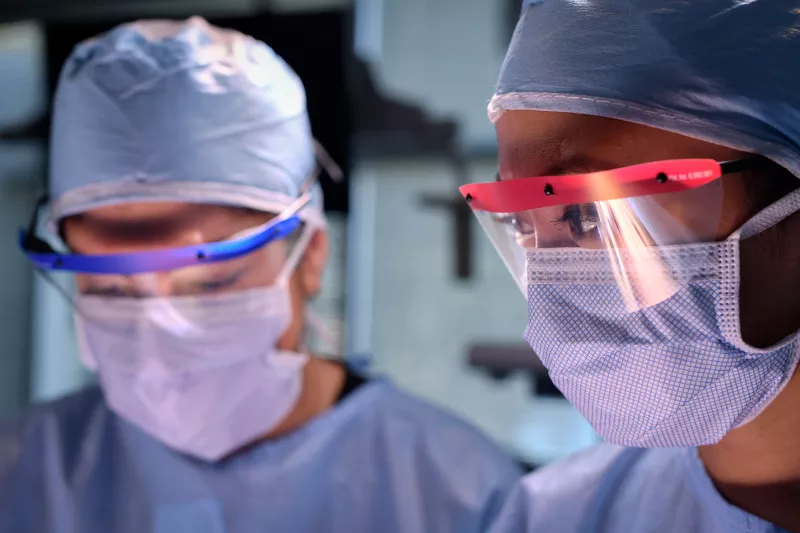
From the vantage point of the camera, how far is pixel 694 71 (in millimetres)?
863

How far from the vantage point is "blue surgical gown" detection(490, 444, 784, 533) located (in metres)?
1.10

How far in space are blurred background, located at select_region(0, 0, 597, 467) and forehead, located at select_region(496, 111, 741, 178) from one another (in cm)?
134

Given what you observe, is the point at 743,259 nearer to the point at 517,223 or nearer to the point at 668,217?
the point at 668,217

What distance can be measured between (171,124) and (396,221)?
1764 mm

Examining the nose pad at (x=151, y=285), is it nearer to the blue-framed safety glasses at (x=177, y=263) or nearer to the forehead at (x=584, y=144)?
the blue-framed safety glasses at (x=177, y=263)

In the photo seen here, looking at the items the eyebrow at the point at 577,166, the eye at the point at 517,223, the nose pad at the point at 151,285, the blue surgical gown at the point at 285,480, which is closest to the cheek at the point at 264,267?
the nose pad at the point at 151,285

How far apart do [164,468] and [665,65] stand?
123 centimetres

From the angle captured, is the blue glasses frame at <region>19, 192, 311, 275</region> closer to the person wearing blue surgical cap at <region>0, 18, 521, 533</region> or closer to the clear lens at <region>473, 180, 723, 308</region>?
the person wearing blue surgical cap at <region>0, 18, 521, 533</region>

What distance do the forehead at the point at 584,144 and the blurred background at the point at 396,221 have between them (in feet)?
4.39

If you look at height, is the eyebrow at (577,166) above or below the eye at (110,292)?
above

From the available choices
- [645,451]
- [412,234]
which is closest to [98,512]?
[645,451]

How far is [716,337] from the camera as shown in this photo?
888 mm

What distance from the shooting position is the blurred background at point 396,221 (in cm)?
250

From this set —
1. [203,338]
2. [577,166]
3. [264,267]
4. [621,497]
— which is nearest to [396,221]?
[264,267]
